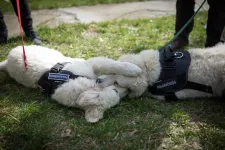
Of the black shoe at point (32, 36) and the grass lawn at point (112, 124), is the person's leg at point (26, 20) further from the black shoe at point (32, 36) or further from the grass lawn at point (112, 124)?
the grass lawn at point (112, 124)

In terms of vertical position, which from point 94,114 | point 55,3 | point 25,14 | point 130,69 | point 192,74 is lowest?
point 94,114

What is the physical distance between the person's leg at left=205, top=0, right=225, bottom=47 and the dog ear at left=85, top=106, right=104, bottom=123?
2.25 metres

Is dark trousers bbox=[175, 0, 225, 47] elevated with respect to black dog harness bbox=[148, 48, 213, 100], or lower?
elevated

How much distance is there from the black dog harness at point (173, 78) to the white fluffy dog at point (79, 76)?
1.03 ft

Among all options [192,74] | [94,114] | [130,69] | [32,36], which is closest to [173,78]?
[192,74]

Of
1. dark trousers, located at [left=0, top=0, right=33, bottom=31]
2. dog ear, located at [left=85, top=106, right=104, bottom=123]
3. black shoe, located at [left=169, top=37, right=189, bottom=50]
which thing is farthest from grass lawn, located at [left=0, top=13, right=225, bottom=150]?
black shoe, located at [left=169, top=37, right=189, bottom=50]

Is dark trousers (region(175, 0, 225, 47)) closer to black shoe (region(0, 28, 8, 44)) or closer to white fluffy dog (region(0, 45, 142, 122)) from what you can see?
white fluffy dog (region(0, 45, 142, 122))

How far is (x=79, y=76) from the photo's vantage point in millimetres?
2953

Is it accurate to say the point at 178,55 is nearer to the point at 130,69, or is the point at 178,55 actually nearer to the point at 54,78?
the point at 130,69

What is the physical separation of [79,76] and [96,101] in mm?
431

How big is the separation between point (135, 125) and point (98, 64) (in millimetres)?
816

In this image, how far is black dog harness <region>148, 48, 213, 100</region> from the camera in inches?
114

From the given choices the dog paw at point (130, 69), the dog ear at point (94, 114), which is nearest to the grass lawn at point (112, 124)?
the dog ear at point (94, 114)

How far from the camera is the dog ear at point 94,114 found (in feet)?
8.91
